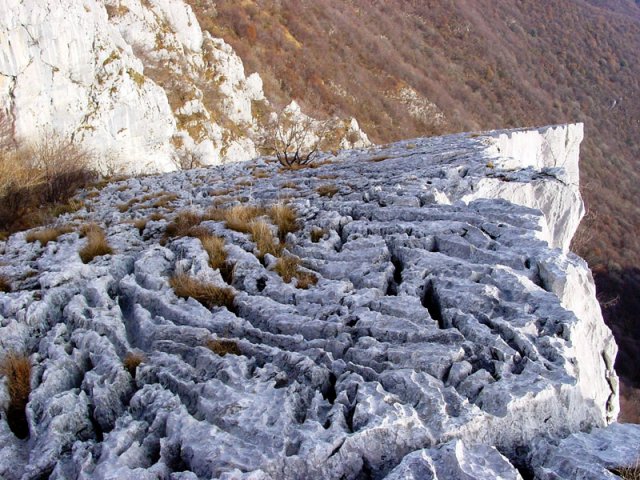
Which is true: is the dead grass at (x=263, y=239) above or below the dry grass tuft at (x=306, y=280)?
above

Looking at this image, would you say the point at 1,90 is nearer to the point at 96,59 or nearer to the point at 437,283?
the point at 96,59

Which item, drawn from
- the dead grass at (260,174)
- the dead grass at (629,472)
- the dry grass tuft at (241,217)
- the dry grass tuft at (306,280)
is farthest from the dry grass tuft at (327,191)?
the dead grass at (629,472)

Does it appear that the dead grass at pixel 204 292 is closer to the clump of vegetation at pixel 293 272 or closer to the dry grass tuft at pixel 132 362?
the clump of vegetation at pixel 293 272

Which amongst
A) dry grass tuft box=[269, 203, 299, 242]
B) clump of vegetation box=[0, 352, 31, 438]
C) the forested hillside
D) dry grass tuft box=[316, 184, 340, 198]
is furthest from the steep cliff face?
clump of vegetation box=[0, 352, 31, 438]

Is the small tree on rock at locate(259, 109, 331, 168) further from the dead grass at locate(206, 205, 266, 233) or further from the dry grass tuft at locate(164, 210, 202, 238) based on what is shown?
the dead grass at locate(206, 205, 266, 233)

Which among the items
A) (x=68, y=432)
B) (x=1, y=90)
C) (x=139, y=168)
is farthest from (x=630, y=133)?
(x=68, y=432)

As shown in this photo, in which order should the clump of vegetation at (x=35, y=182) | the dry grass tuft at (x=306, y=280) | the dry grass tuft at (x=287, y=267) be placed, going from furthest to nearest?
the clump of vegetation at (x=35, y=182)
the dry grass tuft at (x=287, y=267)
the dry grass tuft at (x=306, y=280)

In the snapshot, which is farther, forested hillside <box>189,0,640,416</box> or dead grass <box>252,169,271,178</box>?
forested hillside <box>189,0,640,416</box>

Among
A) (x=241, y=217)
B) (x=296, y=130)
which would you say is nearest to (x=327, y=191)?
(x=241, y=217)
